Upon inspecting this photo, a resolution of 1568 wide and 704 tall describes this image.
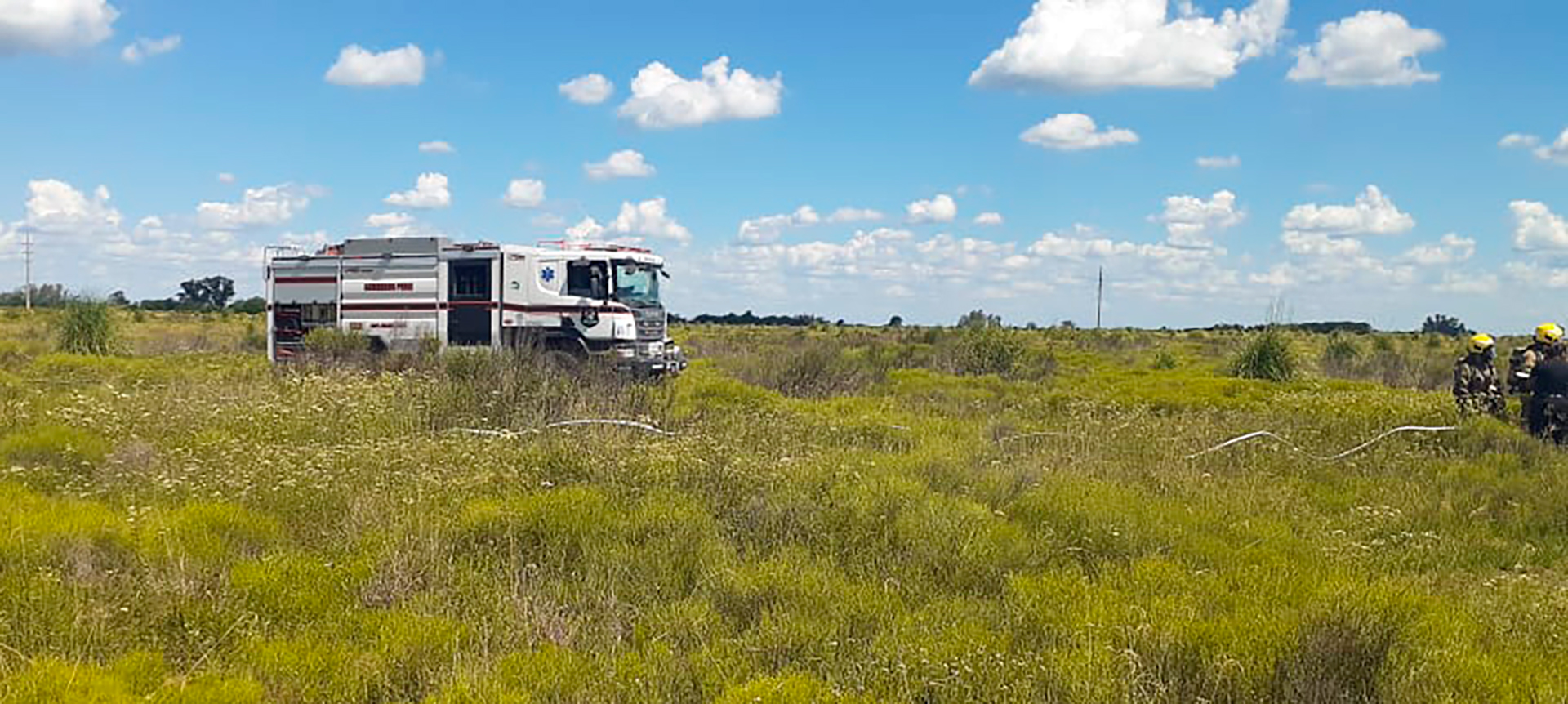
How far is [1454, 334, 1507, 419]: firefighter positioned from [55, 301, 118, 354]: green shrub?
26.2 m

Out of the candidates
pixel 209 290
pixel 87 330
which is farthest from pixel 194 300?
pixel 87 330

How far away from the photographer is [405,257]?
70.1 ft

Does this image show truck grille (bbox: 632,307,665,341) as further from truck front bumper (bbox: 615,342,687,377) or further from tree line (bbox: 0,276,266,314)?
tree line (bbox: 0,276,266,314)

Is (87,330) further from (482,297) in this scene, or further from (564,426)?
(564,426)

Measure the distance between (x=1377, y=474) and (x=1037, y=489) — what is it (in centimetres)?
445

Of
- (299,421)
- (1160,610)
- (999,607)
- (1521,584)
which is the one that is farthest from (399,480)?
(1521,584)

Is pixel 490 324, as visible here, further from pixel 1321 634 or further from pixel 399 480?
pixel 1321 634

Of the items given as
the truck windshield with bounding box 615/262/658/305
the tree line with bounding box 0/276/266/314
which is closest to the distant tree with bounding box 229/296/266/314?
the tree line with bounding box 0/276/266/314

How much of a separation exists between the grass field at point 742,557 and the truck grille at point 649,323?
6.60 metres

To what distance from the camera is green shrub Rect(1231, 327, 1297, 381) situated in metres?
22.4

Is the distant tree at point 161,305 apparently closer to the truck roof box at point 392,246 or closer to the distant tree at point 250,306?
the distant tree at point 250,306

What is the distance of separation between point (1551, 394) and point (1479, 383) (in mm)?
1812

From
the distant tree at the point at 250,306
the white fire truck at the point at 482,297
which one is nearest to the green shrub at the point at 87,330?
the white fire truck at the point at 482,297

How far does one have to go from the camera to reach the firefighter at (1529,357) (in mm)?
12758
